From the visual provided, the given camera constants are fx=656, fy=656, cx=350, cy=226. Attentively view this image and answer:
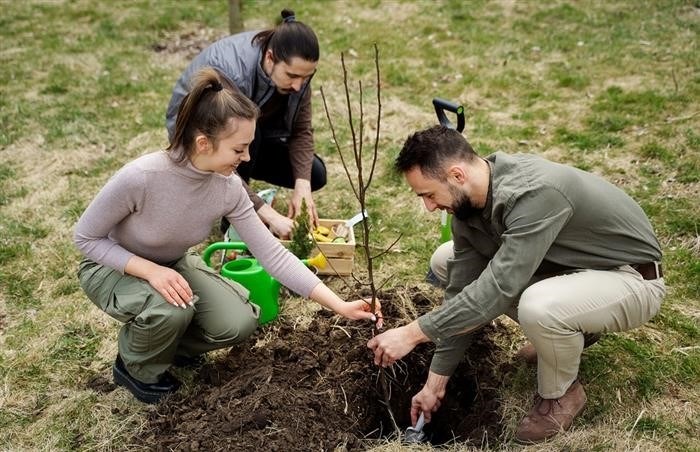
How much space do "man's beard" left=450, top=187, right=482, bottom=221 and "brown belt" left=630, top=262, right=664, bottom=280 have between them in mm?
750

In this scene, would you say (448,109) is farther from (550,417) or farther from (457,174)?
(550,417)

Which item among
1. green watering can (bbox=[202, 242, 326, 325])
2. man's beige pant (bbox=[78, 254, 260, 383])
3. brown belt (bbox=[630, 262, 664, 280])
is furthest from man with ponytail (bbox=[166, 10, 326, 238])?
brown belt (bbox=[630, 262, 664, 280])

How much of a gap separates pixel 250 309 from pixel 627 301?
1.71 meters

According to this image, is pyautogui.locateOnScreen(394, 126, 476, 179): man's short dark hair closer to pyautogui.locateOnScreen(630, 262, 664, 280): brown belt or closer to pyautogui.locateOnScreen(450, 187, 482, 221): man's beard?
pyautogui.locateOnScreen(450, 187, 482, 221): man's beard

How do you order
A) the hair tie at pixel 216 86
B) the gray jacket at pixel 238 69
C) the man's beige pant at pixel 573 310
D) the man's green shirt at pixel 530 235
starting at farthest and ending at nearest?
the gray jacket at pixel 238 69
the hair tie at pixel 216 86
the man's beige pant at pixel 573 310
the man's green shirt at pixel 530 235

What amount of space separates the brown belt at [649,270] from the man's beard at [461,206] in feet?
2.46

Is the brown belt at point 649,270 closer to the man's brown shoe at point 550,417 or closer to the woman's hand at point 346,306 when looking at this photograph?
the man's brown shoe at point 550,417

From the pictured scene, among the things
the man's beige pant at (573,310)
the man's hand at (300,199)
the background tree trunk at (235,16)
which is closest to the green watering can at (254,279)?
the man's hand at (300,199)

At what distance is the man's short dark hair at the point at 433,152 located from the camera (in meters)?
2.52

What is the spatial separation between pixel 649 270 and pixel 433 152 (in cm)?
109

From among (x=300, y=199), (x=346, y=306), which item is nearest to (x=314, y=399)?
(x=346, y=306)

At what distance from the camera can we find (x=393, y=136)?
19.2 feet

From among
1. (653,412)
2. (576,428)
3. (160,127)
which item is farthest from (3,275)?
(653,412)

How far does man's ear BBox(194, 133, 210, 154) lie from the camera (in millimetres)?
2691
